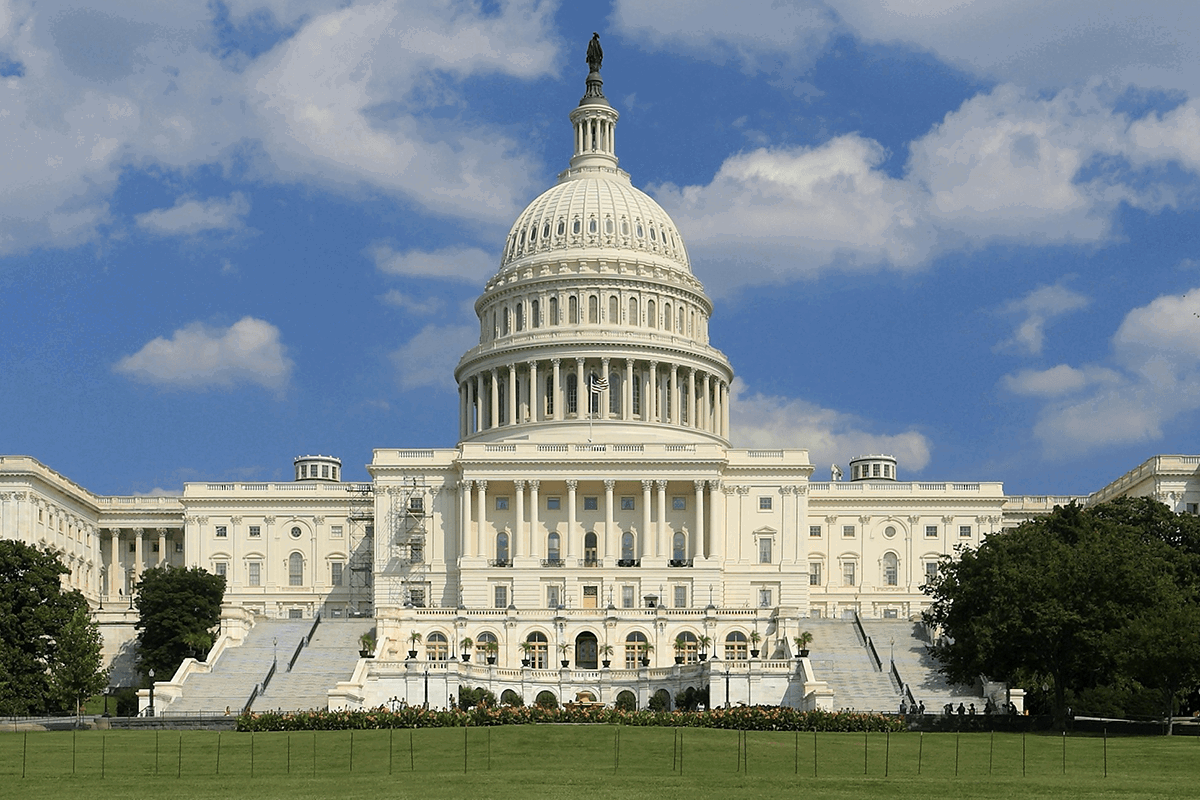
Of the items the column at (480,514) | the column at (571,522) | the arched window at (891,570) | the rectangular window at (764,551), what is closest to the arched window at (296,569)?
the column at (480,514)

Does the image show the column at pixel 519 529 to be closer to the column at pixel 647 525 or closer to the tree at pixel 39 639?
the column at pixel 647 525

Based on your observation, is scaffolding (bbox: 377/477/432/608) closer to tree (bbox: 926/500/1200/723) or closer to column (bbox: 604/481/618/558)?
column (bbox: 604/481/618/558)

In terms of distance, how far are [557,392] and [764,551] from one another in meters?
25.3

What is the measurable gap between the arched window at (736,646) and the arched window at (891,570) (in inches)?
1458

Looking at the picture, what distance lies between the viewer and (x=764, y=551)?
141000mm

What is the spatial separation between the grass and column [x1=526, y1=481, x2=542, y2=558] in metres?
53.4

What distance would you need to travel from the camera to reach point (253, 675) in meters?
108

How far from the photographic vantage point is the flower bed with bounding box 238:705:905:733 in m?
85.4

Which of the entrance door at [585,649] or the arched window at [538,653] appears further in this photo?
the entrance door at [585,649]

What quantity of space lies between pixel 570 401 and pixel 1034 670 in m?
66.6

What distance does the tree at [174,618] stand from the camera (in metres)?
118

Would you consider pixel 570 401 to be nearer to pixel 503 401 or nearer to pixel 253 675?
pixel 503 401

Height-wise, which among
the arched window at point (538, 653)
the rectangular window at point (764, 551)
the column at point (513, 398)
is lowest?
the arched window at point (538, 653)

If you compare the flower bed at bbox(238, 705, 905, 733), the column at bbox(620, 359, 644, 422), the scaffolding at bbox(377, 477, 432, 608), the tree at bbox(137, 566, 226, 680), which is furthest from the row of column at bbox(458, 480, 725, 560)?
the flower bed at bbox(238, 705, 905, 733)
